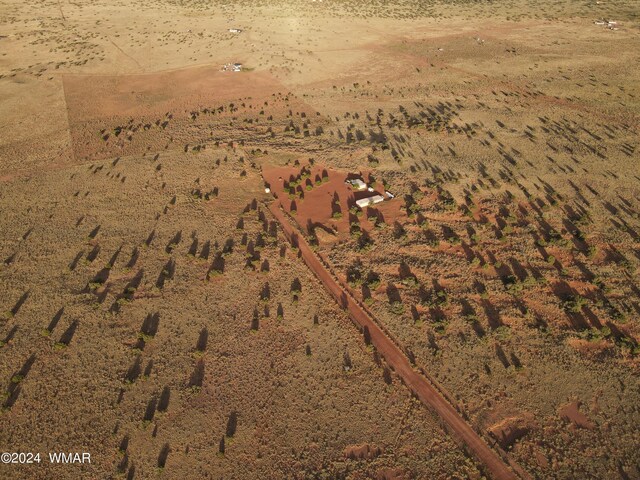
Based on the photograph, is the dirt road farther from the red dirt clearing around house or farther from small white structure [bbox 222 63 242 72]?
small white structure [bbox 222 63 242 72]

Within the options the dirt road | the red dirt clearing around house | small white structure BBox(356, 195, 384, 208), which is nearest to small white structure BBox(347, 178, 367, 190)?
the red dirt clearing around house

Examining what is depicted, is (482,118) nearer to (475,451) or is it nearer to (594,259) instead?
(594,259)

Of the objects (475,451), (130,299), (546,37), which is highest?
(546,37)

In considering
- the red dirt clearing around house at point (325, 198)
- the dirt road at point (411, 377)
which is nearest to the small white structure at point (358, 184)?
the red dirt clearing around house at point (325, 198)

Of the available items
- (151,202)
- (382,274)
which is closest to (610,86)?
(382,274)

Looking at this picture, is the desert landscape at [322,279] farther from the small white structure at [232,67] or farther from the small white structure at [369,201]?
the small white structure at [232,67]
